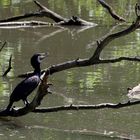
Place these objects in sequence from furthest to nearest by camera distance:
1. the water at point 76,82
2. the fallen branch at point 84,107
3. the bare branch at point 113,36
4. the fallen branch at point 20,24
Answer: the fallen branch at point 20,24, the bare branch at point 113,36, the water at point 76,82, the fallen branch at point 84,107

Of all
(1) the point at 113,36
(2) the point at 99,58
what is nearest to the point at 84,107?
(1) the point at 113,36

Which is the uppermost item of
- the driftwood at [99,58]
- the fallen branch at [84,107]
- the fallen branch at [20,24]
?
the driftwood at [99,58]

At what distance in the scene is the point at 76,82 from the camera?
34.9 ft

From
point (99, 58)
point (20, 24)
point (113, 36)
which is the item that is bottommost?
point (20, 24)

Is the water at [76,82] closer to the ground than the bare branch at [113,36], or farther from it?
closer to the ground

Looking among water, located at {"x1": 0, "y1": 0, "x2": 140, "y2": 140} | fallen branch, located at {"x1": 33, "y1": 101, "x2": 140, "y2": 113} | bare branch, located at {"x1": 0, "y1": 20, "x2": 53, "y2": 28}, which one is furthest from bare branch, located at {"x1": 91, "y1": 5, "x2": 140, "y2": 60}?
bare branch, located at {"x1": 0, "y1": 20, "x2": 53, "y2": 28}

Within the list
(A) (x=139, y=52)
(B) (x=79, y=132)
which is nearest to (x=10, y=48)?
Result: (A) (x=139, y=52)

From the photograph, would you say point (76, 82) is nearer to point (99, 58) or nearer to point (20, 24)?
point (99, 58)

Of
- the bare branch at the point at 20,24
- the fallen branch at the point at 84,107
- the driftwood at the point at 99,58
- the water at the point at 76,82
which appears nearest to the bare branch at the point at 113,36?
the driftwood at the point at 99,58

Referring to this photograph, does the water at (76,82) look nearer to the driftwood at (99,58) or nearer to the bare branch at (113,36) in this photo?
the driftwood at (99,58)

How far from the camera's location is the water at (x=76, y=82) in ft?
26.1

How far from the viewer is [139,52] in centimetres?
1327

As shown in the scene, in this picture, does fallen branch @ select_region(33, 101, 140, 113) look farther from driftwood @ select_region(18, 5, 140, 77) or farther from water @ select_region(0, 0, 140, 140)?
driftwood @ select_region(18, 5, 140, 77)

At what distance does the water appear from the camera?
26.1ft
